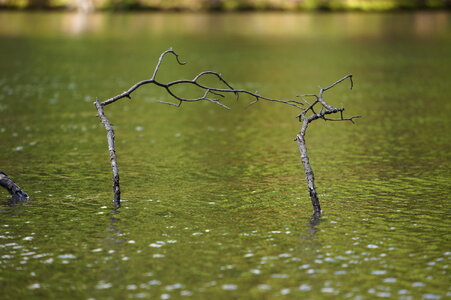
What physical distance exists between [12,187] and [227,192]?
601 cm

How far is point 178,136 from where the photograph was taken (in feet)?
123

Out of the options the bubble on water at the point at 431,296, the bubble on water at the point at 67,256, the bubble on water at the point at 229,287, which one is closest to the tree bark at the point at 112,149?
the bubble on water at the point at 67,256

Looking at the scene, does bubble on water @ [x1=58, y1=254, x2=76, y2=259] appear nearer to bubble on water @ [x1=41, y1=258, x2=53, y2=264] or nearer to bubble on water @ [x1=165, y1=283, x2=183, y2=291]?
bubble on water @ [x1=41, y1=258, x2=53, y2=264]

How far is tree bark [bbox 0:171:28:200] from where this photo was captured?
24578mm

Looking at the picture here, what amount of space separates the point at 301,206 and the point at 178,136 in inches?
553

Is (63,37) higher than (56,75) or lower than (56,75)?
higher

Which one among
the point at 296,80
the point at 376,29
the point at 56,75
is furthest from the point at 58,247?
the point at 376,29

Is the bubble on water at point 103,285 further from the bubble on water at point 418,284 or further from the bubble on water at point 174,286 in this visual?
the bubble on water at point 418,284

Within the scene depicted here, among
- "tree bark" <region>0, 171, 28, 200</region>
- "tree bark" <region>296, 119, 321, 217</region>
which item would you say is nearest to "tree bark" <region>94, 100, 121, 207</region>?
"tree bark" <region>0, 171, 28, 200</region>

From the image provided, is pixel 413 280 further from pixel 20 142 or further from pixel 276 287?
pixel 20 142

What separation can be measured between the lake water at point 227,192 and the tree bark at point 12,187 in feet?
1.18

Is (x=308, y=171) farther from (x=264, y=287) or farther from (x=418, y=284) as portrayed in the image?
(x=264, y=287)

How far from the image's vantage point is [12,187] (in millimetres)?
24891

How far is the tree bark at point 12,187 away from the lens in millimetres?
24578
